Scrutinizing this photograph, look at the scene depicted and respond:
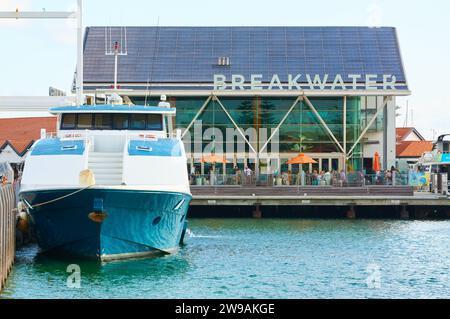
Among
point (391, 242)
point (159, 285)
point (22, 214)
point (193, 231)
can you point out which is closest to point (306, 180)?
point (193, 231)

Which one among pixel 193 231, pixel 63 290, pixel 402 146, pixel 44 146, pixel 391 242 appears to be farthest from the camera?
pixel 402 146

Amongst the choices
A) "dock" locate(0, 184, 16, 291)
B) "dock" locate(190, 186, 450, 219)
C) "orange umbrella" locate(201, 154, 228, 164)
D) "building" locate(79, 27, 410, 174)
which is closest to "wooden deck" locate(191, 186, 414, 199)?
"dock" locate(190, 186, 450, 219)

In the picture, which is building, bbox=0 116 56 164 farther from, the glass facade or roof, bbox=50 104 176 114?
roof, bbox=50 104 176 114

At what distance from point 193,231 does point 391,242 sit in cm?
921

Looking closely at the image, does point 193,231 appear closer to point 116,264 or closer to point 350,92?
point 116,264

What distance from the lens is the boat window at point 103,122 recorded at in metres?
32.3

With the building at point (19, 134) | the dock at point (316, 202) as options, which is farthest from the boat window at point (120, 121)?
the building at point (19, 134)

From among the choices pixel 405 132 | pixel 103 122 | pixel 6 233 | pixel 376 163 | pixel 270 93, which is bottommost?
pixel 6 233

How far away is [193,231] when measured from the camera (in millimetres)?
41188

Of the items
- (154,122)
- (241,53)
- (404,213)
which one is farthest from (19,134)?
(154,122)

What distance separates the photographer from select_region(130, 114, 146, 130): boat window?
32.8 metres

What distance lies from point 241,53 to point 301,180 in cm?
1757

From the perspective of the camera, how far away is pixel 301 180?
51438mm

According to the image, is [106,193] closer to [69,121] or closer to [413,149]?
[69,121]
